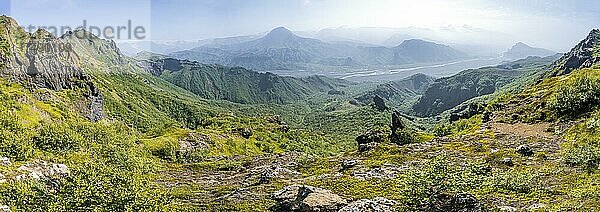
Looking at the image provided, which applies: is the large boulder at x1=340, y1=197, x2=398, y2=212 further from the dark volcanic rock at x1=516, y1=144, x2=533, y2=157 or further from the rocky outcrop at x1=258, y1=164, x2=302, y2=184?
the dark volcanic rock at x1=516, y1=144, x2=533, y2=157

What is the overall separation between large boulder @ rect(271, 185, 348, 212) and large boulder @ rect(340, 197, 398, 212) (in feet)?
6.04

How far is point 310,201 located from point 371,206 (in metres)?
6.77

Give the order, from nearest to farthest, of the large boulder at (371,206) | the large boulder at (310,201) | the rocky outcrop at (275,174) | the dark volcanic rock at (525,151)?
the large boulder at (371,206), the large boulder at (310,201), the rocky outcrop at (275,174), the dark volcanic rock at (525,151)

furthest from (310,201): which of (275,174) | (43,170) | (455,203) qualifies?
(43,170)

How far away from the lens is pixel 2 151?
72000mm

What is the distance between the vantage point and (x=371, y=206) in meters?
45.8

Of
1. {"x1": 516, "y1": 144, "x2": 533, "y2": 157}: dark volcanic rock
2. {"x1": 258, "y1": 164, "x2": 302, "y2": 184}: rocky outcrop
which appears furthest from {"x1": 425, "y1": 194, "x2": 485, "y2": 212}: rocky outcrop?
{"x1": 516, "y1": 144, "x2": 533, "y2": 157}: dark volcanic rock

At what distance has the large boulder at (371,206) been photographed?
4488cm

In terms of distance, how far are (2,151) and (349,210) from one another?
62.8 metres

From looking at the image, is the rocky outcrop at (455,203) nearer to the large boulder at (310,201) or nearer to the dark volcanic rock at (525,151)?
the large boulder at (310,201)

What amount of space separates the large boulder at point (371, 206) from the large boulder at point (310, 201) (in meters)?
1.84

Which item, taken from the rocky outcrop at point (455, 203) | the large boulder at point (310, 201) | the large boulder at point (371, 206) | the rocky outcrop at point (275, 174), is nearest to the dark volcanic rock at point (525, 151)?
the large boulder at point (371, 206)

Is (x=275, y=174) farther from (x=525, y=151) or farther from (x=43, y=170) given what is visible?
(x=525, y=151)

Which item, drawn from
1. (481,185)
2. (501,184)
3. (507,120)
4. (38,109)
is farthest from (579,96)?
(38,109)
